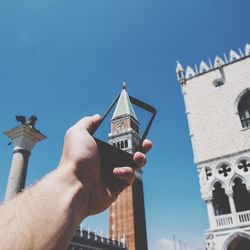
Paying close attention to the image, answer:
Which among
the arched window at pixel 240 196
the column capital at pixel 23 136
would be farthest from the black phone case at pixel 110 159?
the arched window at pixel 240 196

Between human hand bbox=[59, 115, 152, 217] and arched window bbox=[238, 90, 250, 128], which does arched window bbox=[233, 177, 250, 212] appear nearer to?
arched window bbox=[238, 90, 250, 128]

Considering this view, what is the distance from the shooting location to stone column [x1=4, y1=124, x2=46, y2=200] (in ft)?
18.6

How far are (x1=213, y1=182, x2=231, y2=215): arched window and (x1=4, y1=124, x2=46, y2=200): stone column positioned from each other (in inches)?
392

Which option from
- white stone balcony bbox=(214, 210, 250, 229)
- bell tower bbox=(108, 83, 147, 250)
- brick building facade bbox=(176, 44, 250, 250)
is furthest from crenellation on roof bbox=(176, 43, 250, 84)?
bell tower bbox=(108, 83, 147, 250)

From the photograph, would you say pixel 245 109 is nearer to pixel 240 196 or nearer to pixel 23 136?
pixel 240 196

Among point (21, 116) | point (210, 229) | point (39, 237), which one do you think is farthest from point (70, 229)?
point (210, 229)

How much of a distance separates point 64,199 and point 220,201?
13.7 m

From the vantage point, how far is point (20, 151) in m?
6.04

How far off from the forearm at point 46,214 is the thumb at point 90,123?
36cm

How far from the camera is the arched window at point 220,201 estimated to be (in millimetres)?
13000

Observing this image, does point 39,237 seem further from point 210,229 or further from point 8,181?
point 210,229

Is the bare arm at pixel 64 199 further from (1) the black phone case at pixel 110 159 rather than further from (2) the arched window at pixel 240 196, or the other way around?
(2) the arched window at pixel 240 196

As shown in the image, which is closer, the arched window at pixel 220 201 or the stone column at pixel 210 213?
the stone column at pixel 210 213

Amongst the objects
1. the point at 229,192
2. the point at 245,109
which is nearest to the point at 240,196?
the point at 229,192
